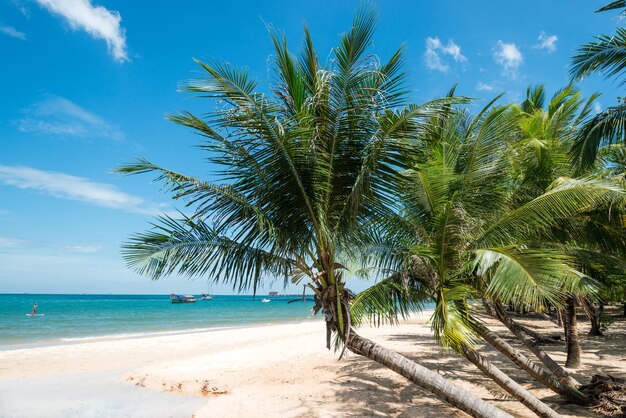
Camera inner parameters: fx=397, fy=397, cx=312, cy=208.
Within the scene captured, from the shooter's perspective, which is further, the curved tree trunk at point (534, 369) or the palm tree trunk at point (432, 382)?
the curved tree trunk at point (534, 369)

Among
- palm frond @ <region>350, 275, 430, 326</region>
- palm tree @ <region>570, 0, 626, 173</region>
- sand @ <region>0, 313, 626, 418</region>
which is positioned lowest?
sand @ <region>0, 313, 626, 418</region>

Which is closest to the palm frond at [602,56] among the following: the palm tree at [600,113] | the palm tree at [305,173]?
the palm tree at [600,113]

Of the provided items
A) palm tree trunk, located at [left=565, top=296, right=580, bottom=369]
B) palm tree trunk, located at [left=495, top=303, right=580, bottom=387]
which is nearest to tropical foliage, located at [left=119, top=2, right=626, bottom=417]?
palm tree trunk, located at [left=495, top=303, right=580, bottom=387]

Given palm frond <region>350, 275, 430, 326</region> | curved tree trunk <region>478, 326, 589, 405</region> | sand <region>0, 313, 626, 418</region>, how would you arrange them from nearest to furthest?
palm frond <region>350, 275, 430, 326</region> → curved tree trunk <region>478, 326, 589, 405</region> → sand <region>0, 313, 626, 418</region>

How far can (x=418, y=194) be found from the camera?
5258 mm

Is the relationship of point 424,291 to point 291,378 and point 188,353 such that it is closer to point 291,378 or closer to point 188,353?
point 291,378

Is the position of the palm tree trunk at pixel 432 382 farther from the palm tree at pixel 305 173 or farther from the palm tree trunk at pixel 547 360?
the palm tree trunk at pixel 547 360

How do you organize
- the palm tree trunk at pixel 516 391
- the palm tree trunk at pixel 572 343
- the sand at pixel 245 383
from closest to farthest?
the palm tree trunk at pixel 516 391, the sand at pixel 245 383, the palm tree trunk at pixel 572 343

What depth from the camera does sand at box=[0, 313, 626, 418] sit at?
22.6ft

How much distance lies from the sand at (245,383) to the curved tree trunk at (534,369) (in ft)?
0.63

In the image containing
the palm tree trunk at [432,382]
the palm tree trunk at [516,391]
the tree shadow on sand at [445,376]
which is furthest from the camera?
the tree shadow on sand at [445,376]

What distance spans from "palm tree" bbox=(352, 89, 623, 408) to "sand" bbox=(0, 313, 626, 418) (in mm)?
1376

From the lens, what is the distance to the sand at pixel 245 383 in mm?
6902

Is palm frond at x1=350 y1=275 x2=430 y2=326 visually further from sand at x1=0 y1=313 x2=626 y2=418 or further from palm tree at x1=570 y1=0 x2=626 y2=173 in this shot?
palm tree at x1=570 y1=0 x2=626 y2=173
